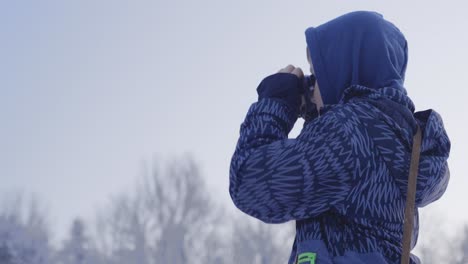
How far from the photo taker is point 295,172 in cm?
177

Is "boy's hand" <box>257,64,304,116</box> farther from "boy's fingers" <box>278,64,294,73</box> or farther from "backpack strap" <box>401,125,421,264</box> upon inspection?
"backpack strap" <box>401,125,421,264</box>

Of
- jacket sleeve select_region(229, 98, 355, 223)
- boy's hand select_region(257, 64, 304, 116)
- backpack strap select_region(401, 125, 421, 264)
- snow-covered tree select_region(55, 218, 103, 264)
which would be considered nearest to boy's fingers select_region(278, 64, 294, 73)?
boy's hand select_region(257, 64, 304, 116)

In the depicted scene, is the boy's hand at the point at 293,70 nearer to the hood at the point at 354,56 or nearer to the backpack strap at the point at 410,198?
the hood at the point at 354,56

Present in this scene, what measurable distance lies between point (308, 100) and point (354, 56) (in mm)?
168

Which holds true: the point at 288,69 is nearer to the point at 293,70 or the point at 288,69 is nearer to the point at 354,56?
the point at 293,70

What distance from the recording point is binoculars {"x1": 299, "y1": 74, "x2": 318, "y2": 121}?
197 centimetres

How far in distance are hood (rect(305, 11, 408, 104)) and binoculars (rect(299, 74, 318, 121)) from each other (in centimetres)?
6

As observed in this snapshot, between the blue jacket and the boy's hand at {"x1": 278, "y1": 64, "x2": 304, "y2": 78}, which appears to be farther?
the boy's hand at {"x1": 278, "y1": 64, "x2": 304, "y2": 78}

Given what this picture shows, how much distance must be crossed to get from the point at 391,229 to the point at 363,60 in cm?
41

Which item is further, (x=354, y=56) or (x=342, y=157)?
(x=354, y=56)

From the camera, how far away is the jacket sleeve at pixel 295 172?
1.76m

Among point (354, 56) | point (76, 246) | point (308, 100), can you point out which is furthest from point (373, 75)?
point (76, 246)

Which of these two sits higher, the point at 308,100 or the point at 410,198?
the point at 308,100

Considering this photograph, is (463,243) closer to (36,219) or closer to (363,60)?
(36,219)
